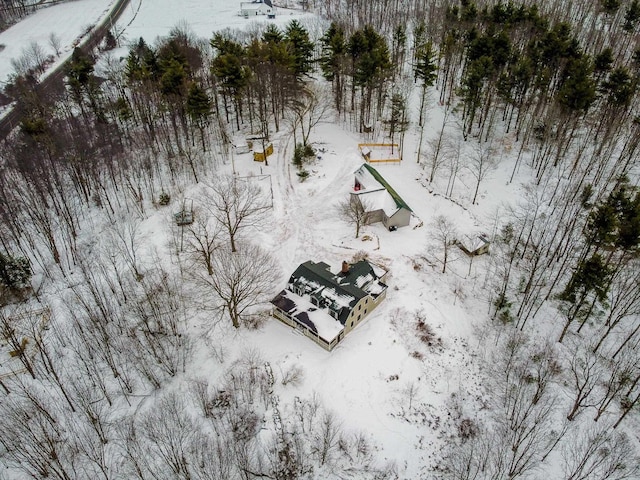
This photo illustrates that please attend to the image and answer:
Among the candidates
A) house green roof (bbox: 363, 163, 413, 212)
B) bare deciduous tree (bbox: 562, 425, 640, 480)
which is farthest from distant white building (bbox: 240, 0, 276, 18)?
bare deciduous tree (bbox: 562, 425, 640, 480)

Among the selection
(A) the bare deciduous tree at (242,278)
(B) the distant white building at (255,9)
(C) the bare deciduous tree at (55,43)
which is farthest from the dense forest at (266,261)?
(B) the distant white building at (255,9)

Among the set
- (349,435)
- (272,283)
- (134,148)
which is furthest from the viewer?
(134,148)

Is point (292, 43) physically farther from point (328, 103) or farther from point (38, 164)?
point (38, 164)

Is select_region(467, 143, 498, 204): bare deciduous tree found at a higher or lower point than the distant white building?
lower

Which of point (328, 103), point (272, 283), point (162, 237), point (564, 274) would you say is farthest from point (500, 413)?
point (328, 103)

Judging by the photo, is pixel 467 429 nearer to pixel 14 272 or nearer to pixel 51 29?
pixel 14 272

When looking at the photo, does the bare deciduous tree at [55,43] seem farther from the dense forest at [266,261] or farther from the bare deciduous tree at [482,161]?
the bare deciduous tree at [482,161]

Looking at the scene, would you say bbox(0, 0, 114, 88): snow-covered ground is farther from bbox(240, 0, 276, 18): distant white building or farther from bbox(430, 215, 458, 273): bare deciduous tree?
bbox(430, 215, 458, 273): bare deciduous tree
